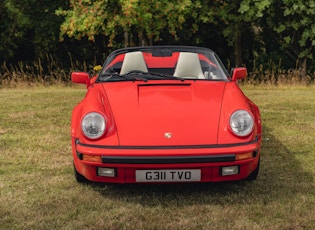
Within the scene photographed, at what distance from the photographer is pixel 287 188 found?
169 inches

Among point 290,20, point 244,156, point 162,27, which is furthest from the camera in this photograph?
point 162,27

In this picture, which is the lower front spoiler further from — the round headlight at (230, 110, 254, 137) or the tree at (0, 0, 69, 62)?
the tree at (0, 0, 69, 62)

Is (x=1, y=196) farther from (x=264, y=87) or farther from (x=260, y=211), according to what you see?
(x=264, y=87)

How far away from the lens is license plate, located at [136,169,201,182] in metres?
3.82

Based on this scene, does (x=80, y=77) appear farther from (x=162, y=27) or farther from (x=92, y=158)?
(x=162, y=27)

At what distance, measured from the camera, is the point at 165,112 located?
414cm

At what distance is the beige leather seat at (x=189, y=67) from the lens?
506cm

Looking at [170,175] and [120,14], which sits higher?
[120,14]

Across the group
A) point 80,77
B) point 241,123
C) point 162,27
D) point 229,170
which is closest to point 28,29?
point 162,27

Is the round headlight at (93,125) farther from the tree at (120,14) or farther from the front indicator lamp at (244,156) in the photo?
the tree at (120,14)

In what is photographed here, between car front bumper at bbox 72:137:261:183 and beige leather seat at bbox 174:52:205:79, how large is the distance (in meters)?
1.35

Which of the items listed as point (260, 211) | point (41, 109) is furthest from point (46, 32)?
point (260, 211)

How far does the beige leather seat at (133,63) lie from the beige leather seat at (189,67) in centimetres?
38

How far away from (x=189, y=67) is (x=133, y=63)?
63 cm
